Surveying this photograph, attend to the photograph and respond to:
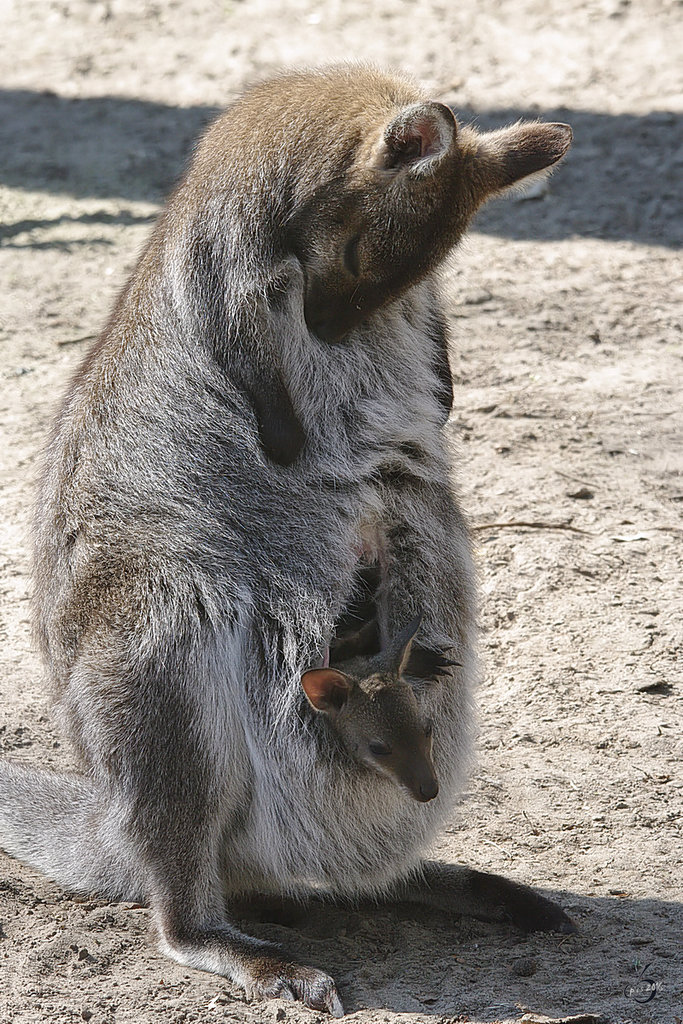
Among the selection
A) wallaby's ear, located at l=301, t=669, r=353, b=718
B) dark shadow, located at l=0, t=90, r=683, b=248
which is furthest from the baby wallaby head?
dark shadow, located at l=0, t=90, r=683, b=248

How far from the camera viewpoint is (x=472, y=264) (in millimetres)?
6594

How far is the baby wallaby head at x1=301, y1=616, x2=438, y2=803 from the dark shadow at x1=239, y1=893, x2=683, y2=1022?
449 millimetres

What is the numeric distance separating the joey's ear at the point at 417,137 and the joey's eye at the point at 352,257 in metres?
0.17

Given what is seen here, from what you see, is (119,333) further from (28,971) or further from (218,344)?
(28,971)

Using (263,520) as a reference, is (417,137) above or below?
above

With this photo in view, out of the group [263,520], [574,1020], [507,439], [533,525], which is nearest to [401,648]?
[263,520]

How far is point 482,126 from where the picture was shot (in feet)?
23.8

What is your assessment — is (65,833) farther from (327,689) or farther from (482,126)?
(482,126)

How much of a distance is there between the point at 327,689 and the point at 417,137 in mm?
1232

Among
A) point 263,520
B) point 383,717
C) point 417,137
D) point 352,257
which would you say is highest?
point 417,137

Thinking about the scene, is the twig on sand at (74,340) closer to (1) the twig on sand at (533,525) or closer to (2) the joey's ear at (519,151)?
(1) the twig on sand at (533,525)

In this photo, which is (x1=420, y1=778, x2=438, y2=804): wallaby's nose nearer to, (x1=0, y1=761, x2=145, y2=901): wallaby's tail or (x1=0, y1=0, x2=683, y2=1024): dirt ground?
(x1=0, y1=0, x2=683, y2=1024): dirt ground

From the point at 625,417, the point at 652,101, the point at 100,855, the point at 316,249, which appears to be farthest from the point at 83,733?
the point at 652,101

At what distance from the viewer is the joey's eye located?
9.70 ft
